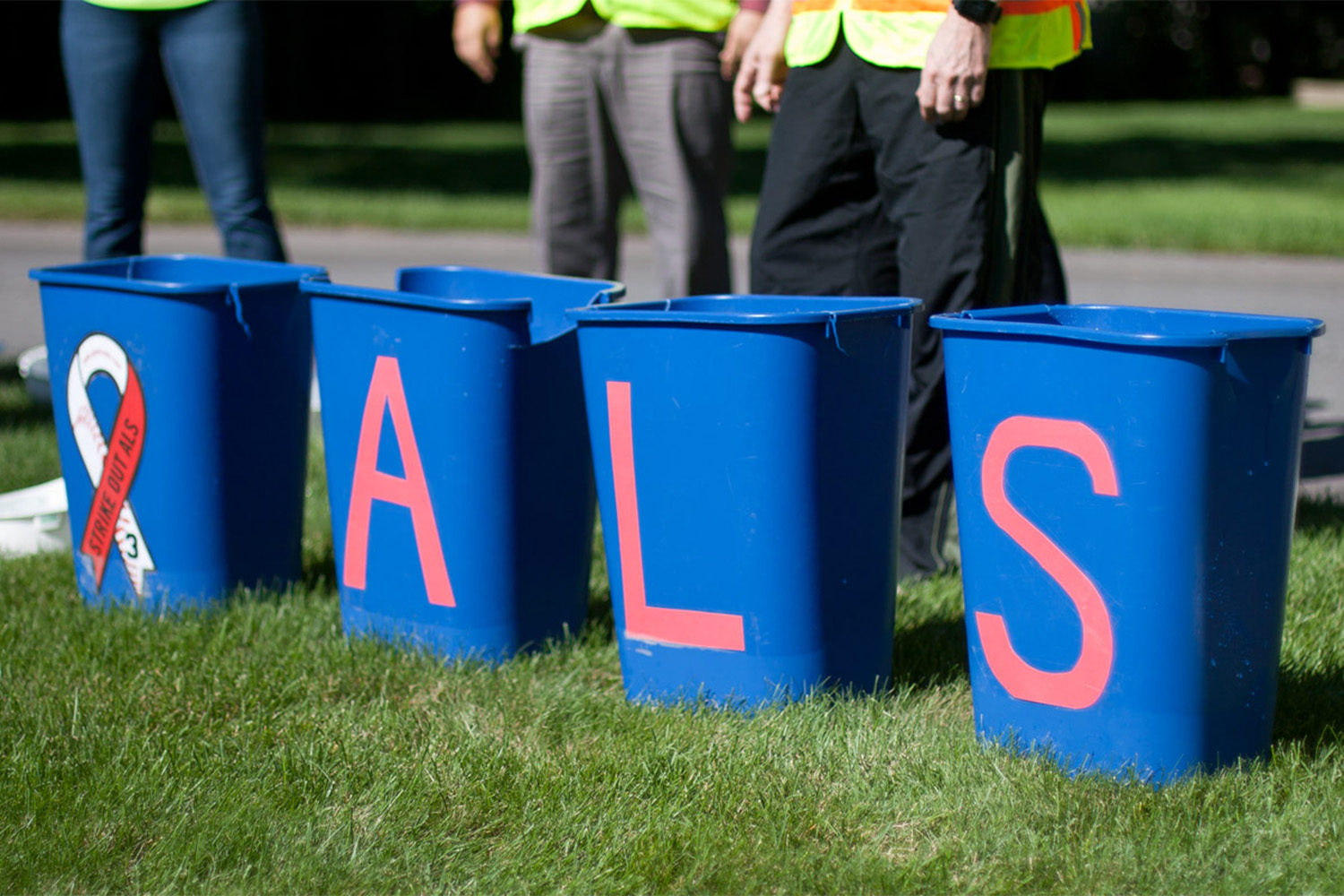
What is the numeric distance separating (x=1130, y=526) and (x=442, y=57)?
3008 cm

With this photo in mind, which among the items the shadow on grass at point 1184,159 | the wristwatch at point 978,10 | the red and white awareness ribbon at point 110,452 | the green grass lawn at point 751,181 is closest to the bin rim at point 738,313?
the wristwatch at point 978,10

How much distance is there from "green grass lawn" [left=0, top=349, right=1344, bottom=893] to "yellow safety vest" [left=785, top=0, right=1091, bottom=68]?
3.79 ft

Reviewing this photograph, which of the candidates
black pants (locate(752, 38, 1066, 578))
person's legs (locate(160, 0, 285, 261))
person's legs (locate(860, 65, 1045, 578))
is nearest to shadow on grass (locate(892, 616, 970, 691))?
black pants (locate(752, 38, 1066, 578))

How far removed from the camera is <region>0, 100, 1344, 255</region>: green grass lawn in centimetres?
962

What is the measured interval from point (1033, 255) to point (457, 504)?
135 centimetres

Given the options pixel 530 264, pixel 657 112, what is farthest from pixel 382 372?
pixel 530 264

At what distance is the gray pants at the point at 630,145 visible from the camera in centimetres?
363

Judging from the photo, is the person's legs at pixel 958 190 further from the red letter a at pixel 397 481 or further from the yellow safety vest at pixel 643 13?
the red letter a at pixel 397 481

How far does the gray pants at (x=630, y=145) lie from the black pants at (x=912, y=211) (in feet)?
2.03

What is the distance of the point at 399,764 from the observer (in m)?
2.13

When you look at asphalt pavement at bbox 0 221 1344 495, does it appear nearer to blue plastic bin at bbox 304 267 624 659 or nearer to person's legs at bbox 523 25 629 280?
person's legs at bbox 523 25 629 280

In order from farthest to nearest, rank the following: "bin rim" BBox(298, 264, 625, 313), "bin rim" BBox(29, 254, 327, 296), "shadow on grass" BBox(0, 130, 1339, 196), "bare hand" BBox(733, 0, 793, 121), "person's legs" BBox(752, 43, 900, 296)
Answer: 1. "shadow on grass" BBox(0, 130, 1339, 196)
2. "bare hand" BBox(733, 0, 793, 121)
3. "person's legs" BBox(752, 43, 900, 296)
4. "bin rim" BBox(29, 254, 327, 296)
5. "bin rim" BBox(298, 264, 625, 313)

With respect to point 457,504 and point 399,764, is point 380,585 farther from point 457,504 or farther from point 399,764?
point 399,764

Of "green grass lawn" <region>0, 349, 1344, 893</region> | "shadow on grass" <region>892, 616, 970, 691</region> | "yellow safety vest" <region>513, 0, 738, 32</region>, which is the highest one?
"yellow safety vest" <region>513, 0, 738, 32</region>
